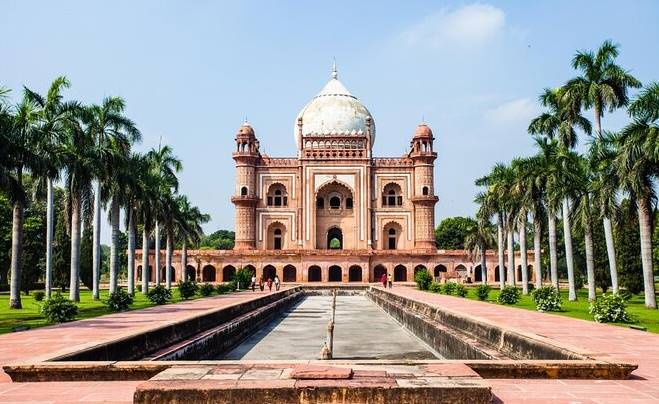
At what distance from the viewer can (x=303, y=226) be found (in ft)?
160

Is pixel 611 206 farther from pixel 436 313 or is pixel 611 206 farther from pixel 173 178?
pixel 173 178

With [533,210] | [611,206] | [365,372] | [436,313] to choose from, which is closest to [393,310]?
[436,313]

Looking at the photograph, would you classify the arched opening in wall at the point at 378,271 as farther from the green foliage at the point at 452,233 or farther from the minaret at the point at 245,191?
the green foliage at the point at 452,233

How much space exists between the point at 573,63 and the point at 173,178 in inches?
806

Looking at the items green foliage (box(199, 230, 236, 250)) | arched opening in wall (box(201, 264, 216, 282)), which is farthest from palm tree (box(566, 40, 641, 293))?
green foliage (box(199, 230, 236, 250))

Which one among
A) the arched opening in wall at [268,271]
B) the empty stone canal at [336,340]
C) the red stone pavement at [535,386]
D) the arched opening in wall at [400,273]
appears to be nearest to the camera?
the red stone pavement at [535,386]

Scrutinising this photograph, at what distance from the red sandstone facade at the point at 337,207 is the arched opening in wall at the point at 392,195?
0.08 metres

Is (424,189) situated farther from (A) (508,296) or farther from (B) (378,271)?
(A) (508,296)

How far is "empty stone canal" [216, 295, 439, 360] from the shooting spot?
38.6 ft

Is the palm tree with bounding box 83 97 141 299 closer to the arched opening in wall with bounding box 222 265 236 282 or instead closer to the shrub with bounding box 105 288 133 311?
the shrub with bounding box 105 288 133 311

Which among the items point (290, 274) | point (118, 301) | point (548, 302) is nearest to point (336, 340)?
point (548, 302)

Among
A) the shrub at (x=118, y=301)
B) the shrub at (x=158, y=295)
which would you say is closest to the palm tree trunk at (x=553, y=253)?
the shrub at (x=158, y=295)

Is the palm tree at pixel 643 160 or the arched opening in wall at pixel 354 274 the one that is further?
the arched opening in wall at pixel 354 274

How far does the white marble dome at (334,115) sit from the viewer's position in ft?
171
